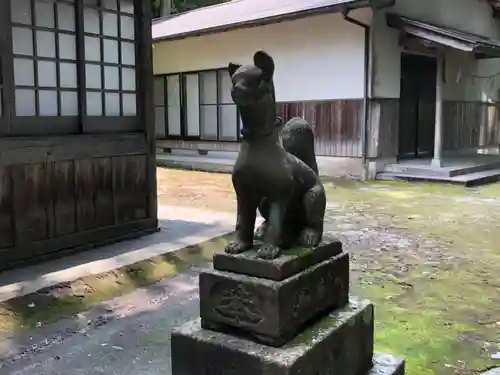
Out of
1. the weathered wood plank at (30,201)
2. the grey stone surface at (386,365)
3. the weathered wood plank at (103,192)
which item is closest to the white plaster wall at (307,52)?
the weathered wood plank at (103,192)

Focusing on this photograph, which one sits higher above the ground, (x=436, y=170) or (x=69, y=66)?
(x=69, y=66)

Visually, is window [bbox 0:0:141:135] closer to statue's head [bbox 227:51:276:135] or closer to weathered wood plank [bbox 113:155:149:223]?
weathered wood plank [bbox 113:155:149:223]

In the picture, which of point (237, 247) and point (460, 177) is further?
point (460, 177)

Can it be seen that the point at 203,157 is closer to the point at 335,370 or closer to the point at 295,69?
the point at 295,69

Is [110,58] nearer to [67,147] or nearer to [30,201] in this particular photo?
[67,147]

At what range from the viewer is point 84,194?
5062 mm

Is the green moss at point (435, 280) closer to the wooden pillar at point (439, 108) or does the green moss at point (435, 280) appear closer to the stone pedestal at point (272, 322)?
the stone pedestal at point (272, 322)

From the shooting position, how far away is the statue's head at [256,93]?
1.92 metres

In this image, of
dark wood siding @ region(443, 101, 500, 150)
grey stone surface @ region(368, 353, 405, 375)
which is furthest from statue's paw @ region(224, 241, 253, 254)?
dark wood siding @ region(443, 101, 500, 150)

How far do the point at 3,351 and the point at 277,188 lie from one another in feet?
7.12

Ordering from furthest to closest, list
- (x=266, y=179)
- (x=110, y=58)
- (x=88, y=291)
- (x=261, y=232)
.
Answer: (x=110, y=58)
(x=88, y=291)
(x=261, y=232)
(x=266, y=179)

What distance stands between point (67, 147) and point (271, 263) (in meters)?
3.50

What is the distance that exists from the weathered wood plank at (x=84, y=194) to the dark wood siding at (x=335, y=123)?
660cm

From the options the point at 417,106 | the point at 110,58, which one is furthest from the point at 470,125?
the point at 110,58
